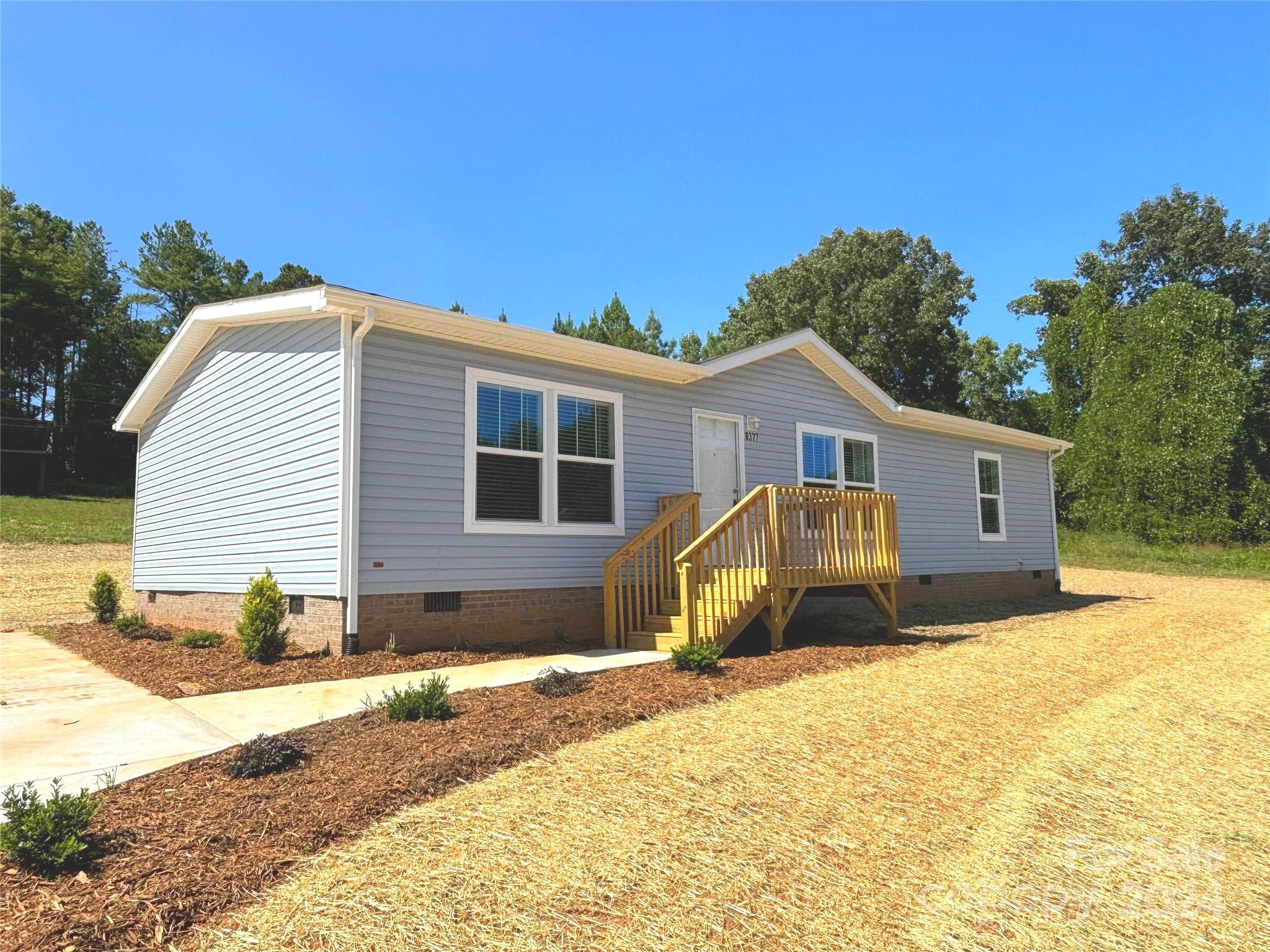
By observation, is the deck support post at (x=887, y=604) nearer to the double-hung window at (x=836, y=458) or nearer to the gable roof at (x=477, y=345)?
the double-hung window at (x=836, y=458)

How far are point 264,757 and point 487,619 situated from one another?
3926 millimetres

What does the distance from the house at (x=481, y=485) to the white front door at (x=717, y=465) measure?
1.1 inches

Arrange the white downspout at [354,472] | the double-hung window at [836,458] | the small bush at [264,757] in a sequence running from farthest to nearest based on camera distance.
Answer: the double-hung window at [836,458] < the white downspout at [354,472] < the small bush at [264,757]

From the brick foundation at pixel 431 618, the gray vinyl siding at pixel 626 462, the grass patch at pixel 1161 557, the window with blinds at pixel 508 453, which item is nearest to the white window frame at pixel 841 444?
the gray vinyl siding at pixel 626 462

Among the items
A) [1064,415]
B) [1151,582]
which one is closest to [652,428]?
[1151,582]

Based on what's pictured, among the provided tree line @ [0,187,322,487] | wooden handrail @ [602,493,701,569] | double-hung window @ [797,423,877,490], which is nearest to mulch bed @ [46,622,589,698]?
wooden handrail @ [602,493,701,569]

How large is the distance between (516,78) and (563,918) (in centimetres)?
1065

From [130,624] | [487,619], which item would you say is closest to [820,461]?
[487,619]

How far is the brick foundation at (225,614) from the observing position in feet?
23.2

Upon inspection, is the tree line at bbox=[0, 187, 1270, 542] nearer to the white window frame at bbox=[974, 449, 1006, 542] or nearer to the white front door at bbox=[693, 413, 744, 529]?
the white window frame at bbox=[974, 449, 1006, 542]

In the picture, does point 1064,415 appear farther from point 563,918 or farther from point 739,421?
point 563,918

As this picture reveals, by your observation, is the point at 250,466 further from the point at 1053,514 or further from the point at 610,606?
the point at 1053,514

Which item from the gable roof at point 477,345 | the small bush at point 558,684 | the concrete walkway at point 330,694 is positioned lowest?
the concrete walkway at point 330,694

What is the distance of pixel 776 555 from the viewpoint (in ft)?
25.3
